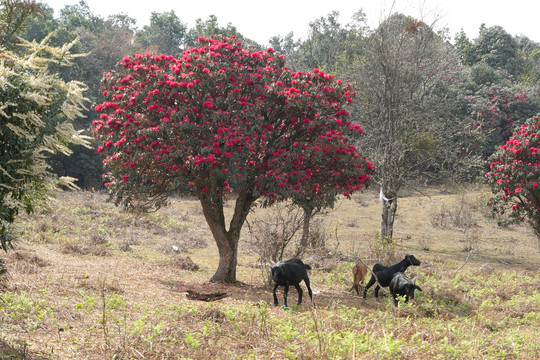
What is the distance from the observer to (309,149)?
32.7 ft

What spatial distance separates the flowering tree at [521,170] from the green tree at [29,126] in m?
14.2

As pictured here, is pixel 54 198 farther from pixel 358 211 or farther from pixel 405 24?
pixel 358 211

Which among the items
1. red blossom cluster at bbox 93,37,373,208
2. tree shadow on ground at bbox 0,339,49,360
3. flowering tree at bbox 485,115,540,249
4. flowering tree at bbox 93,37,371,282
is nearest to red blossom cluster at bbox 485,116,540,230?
flowering tree at bbox 485,115,540,249

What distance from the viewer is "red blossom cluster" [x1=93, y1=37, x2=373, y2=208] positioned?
9883mm

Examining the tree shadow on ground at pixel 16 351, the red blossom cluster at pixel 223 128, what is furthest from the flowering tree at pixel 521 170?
the tree shadow on ground at pixel 16 351

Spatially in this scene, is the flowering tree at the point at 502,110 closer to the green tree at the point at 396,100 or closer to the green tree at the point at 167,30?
the green tree at the point at 396,100

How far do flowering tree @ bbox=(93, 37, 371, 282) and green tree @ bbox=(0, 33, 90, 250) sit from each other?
14.8 ft

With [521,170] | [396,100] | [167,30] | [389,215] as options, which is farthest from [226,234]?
[167,30]

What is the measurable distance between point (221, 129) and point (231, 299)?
12.1 ft

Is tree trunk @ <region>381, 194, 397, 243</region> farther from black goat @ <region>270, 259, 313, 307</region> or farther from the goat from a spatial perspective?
black goat @ <region>270, 259, 313, 307</region>

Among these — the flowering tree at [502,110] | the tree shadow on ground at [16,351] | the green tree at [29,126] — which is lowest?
the tree shadow on ground at [16,351]

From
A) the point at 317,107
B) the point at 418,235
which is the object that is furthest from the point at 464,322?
the point at 418,235

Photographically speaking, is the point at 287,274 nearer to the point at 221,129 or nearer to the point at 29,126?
the point at 221,129

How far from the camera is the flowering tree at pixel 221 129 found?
9.89 meters
